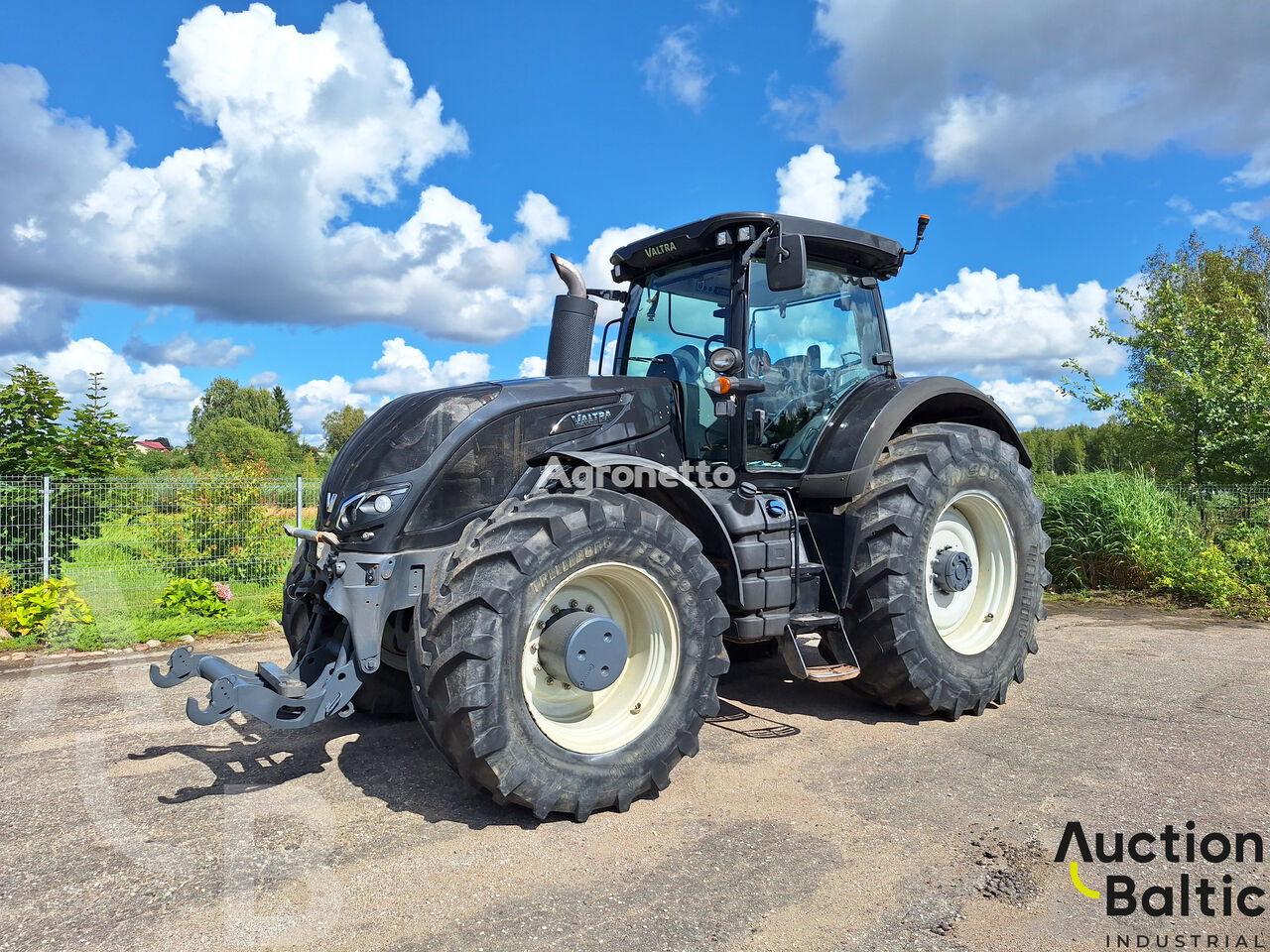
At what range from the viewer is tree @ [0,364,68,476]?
8.80 meters

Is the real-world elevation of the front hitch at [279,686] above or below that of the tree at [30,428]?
below

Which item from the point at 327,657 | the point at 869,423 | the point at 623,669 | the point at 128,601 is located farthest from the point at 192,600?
the point at 869,423

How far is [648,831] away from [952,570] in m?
2.44

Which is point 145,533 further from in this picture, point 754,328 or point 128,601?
point 754,328

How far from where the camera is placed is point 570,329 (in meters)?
5.30

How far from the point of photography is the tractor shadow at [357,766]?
3.54 meters

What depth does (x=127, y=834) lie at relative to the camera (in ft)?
10.8

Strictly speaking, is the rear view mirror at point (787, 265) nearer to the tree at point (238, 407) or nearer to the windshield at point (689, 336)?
the windshield at point (689, 336)

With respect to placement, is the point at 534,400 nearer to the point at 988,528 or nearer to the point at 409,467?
the point at 409,467

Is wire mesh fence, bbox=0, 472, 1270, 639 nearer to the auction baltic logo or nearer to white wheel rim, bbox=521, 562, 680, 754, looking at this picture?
white wheel rim, bbox=521, 562, 680, 754

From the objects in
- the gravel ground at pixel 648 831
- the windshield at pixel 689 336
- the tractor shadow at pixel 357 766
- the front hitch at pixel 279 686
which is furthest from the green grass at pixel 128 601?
the windshield at pixel 689 336

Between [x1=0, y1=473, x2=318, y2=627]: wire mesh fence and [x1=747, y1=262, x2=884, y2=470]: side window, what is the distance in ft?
19.0

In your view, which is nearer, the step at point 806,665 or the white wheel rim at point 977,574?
the step at point 806,665

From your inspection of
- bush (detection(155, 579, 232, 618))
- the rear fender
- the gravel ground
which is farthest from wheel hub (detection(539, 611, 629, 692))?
bush (detection(155, 579, 232, 618))
